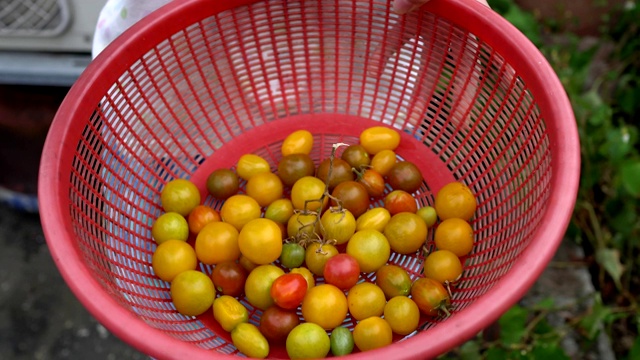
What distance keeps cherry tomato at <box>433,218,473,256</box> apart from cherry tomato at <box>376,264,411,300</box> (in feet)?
0.42

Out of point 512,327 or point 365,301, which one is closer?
point 365,301

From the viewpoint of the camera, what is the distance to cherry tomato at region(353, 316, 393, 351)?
1.40 meters

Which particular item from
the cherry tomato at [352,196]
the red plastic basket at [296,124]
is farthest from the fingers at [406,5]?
the cherry tomato at [352,196]

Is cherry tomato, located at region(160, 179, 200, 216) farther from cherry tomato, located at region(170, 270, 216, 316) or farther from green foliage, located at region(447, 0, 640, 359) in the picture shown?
green foliage, located at region(447, 0, 640, 359)

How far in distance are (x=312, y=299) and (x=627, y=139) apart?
1.31 m

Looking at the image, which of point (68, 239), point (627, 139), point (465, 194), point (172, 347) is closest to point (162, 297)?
point (68, 239)

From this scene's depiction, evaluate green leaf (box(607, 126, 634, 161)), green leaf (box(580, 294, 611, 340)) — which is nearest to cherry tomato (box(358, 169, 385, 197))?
green leaf (box(580, 294, 611, 340))

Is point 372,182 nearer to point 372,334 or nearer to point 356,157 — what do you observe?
point 356,157

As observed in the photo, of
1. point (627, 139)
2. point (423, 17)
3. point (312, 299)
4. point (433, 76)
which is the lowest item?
point (312, 299)

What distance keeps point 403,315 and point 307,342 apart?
0.24 meters

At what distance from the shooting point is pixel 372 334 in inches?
55.4

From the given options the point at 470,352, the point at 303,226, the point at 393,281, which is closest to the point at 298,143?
the point at 303,226

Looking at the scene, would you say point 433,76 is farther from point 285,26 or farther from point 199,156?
point 199,156

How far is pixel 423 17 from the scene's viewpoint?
1738 mm
